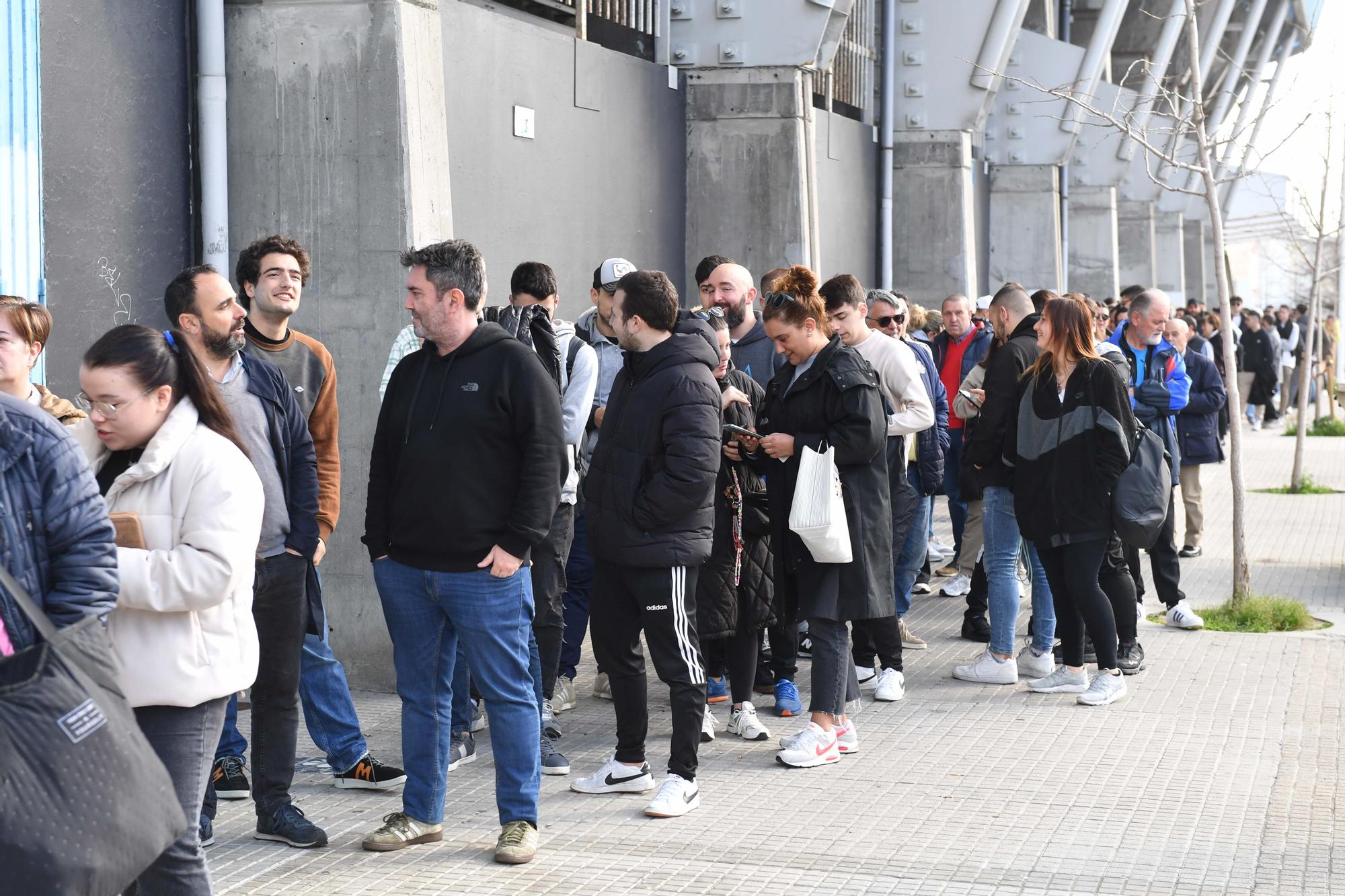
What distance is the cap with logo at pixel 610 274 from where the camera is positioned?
6766 millimetres

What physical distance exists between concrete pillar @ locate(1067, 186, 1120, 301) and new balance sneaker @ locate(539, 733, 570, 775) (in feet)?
72.3

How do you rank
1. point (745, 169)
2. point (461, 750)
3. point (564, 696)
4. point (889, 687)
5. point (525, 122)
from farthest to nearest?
1. point (745, 169)
2. point (525, 122)
3. point (889, 687)
4. point (564, 696)
5. point (461, 750)

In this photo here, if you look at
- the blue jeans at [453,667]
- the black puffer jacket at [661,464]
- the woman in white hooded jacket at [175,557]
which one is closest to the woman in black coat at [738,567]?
the black puffer jacket at [661,464]

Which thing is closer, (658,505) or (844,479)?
(658,505)

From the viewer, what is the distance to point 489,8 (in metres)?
9.52

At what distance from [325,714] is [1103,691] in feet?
11.8

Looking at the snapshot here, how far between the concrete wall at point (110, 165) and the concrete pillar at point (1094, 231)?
21459 mm

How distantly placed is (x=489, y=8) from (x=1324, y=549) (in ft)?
25.4

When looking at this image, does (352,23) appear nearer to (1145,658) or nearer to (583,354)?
(583,354)

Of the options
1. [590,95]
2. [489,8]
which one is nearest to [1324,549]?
[590,95]

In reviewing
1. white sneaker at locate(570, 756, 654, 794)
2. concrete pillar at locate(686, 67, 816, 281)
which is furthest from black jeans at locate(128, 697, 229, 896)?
concrete pillar at locate(686, 67, 816, 281)

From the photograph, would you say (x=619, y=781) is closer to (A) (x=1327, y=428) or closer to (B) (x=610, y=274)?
(B) (x=610, y=274)

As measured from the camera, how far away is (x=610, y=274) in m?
6.84

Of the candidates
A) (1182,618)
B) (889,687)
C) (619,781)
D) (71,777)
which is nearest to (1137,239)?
(1182,618)
